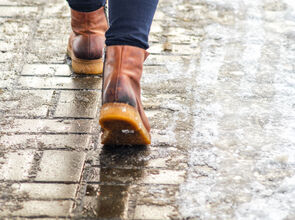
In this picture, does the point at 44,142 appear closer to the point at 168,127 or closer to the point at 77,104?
the point at 77,104

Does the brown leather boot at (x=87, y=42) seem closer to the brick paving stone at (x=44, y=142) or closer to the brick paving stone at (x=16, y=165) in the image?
the brick paving stone at (x=44, y=142)

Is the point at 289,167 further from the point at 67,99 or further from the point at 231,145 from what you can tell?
the point at 67,99

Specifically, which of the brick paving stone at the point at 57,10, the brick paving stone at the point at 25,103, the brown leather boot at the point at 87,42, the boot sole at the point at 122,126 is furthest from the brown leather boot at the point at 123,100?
the brick paving stone at the point at 57,10

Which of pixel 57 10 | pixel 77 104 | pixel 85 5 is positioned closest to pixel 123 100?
pixel 77 104

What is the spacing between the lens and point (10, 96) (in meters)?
2.58

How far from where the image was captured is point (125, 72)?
6.86 ft

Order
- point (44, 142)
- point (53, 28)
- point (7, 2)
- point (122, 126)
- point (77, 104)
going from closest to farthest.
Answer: point (122, 126) < point (44, 142) < point (77, 104) < point (53, 28) < point (7, 2)

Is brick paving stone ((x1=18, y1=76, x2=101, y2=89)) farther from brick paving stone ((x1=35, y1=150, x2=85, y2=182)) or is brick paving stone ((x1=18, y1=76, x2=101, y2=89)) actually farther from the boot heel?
brick paving stone ((x1=35, y1=150, x2=85, y2=182))

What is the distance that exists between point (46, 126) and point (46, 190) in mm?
485

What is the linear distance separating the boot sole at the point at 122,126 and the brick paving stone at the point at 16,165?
0.32 metres

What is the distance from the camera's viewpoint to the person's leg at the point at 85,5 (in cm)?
274

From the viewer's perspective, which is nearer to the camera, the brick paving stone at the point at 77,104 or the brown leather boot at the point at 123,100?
the brown leather boot at the point at 123,100

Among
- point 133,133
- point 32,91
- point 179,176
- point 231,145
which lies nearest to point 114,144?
point 133,133

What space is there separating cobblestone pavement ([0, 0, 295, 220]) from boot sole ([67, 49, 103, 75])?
0.05 meters
